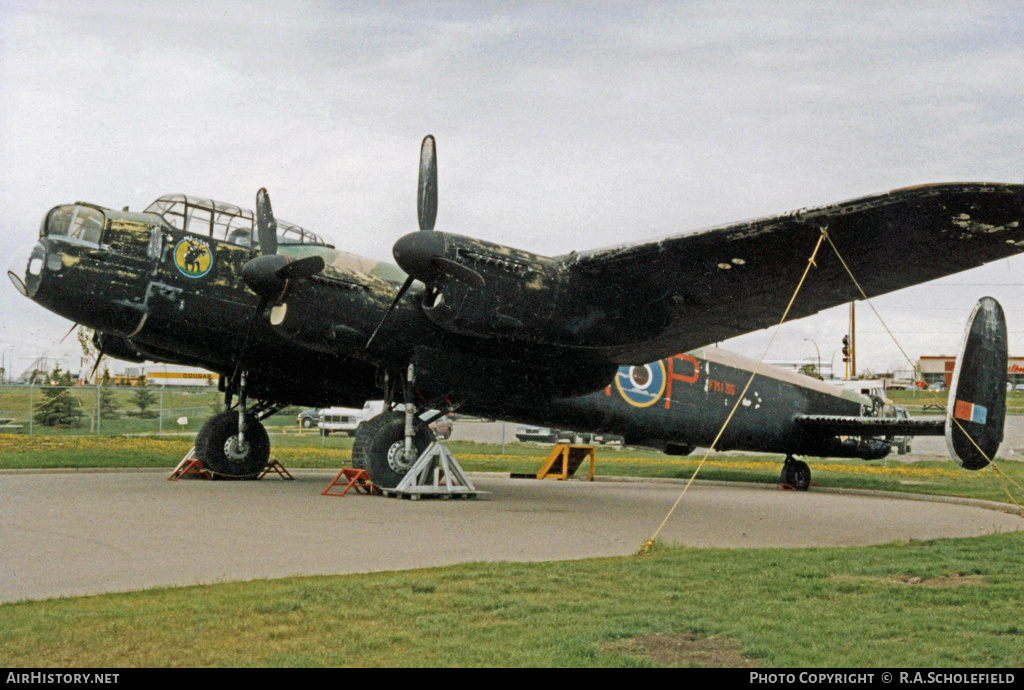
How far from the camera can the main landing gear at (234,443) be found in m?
18.3

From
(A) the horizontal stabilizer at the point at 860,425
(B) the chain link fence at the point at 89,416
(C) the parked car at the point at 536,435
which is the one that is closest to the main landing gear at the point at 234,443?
(A) the horizontal stabilizer at the point at 860,425

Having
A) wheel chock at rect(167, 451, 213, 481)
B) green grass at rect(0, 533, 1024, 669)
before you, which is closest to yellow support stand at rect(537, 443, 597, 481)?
wheel chock at rect(167, 451, 213, 481)

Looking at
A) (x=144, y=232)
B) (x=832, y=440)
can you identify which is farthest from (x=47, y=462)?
(x=832, y=440)

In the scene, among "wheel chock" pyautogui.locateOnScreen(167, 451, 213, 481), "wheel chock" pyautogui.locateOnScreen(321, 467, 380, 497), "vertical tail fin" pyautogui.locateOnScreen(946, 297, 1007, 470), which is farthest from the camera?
"wheel chock" pyautogui.locateOnScreen(167, 451, 213, 481)

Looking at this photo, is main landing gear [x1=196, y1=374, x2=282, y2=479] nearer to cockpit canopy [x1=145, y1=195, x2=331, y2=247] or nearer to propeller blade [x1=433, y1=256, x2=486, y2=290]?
cockpit canopy [x1=145, y1=195, x2=331, y2=247]

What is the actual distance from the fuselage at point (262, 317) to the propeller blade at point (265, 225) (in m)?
0.95

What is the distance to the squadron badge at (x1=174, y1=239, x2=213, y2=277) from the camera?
49.1 ft

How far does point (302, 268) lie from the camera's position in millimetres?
13844

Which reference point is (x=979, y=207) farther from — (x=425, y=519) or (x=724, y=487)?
(x=724, y=487)

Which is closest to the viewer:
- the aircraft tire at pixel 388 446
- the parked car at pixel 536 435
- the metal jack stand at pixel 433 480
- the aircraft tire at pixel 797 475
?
the metal jack stand at pixel 433 480

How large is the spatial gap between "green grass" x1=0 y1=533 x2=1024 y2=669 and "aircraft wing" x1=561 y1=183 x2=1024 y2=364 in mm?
4410

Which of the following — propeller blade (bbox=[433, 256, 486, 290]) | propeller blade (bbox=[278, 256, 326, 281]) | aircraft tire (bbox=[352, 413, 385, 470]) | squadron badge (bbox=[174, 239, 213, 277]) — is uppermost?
squadron badge (bbox=[174, 239, 213, 277])

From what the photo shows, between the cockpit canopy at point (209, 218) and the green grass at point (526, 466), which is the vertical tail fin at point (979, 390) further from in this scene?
the cockpit canopy at point (209, 218)

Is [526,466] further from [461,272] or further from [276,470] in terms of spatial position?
[461,272]
